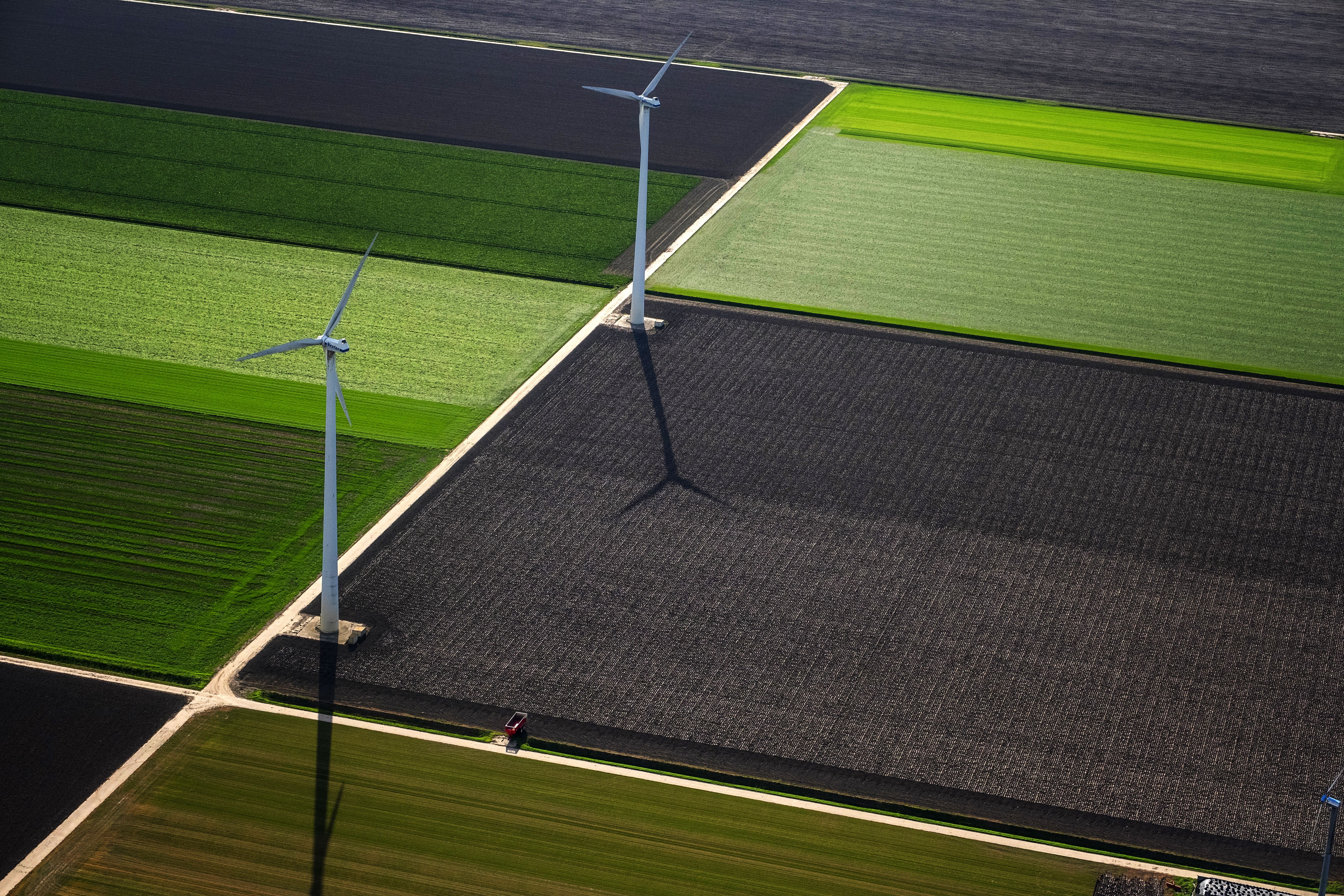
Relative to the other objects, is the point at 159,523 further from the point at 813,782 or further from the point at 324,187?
the point at 324,187

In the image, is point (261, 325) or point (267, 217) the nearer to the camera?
point (261, 325)

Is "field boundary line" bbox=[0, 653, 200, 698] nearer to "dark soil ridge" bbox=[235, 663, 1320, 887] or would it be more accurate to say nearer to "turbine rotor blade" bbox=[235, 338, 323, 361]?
"dark soil ridge" bbox=[235, 663, 1320, 887]

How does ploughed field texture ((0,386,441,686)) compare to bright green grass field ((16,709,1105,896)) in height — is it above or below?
above

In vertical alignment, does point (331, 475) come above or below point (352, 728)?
above

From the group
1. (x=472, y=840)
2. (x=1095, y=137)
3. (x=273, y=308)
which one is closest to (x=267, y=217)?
(x=273, y=308)

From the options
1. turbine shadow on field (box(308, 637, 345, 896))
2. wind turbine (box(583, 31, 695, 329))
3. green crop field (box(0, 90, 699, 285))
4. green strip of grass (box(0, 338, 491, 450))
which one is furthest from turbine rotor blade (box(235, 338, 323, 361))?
green crop field (box(0, 90, 699, 285))

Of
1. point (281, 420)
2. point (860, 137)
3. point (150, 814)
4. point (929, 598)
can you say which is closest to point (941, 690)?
point (929, 598)

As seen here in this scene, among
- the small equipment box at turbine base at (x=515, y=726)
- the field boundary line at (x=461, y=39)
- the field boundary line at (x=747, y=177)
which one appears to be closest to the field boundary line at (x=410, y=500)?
the field boundary line at (x=747, y=177)

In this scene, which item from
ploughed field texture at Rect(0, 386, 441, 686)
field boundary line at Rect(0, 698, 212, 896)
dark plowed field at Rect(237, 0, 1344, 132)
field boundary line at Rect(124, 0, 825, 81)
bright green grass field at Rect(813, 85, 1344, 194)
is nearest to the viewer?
field boundary line at Rect(0, 698, 212, 896)
